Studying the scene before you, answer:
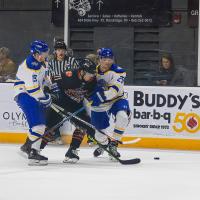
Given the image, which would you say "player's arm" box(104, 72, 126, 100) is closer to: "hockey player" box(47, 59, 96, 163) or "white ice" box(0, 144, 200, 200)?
"hockey player" box(47, 59, 96, 163)

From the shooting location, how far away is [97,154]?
23.8 ft

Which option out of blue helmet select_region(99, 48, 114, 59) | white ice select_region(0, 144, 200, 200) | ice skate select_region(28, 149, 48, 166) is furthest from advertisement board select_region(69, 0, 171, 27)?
ice skate select_region(28, 149, 48, 166)

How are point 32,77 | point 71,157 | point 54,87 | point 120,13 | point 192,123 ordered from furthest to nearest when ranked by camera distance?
point 120,13 < point 192,123 < point 71,157 < point 54,87 < point 32,77

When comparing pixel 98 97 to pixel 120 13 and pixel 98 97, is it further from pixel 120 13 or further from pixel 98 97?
pixel 120 13

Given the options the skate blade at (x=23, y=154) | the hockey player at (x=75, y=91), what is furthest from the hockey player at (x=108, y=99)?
the skate blade at (x=23, y=154)

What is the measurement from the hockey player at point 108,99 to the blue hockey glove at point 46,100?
0.46 metres

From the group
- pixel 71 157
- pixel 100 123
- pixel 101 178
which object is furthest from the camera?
pixel 100 123

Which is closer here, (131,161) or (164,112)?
(131,161)

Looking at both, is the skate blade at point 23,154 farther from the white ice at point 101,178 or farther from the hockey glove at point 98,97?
the hockey glove at point 98,97

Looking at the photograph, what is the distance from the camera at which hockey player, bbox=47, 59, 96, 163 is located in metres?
6.56

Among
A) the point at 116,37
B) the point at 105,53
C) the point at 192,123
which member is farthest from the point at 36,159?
the point at 116,37

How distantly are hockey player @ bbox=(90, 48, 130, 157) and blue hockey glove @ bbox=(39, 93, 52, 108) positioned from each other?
463 mm

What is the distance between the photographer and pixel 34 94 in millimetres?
6496

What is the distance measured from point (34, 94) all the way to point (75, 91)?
1.32 ft
